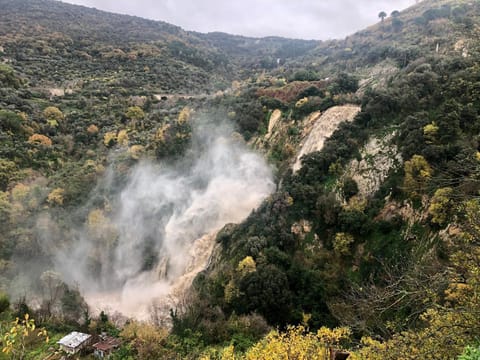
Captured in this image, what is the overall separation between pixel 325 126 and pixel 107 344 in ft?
98.3

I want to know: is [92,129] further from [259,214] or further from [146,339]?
[146,339]

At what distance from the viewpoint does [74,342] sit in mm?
21312

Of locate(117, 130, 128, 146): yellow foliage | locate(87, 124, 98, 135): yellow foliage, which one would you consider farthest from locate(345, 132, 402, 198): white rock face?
locate(87, 124, 98, 135): yellow foliage

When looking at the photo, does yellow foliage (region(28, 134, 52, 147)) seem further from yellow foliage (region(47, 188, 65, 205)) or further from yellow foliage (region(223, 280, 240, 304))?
yellow foliage (region(223, 280, 240, 304))

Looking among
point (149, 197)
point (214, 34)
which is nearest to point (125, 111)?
point (149, 197)

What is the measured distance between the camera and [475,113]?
23.7m

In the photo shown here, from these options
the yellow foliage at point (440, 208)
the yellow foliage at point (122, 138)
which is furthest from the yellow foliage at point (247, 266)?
the yellow foliage at point (122, 138)

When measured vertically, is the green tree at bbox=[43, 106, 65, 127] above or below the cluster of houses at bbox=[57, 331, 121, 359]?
above

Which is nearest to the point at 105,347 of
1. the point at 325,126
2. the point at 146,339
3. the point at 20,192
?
the point at 146,339

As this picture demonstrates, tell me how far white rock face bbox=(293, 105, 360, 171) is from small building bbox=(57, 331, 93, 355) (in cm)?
2405

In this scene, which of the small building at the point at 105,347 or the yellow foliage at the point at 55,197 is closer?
the small building at the point at 105,347

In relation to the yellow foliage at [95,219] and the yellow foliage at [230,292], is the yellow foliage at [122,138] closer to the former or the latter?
the yellow foliage at [95,219]

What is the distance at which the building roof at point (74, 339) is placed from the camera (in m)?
20.9

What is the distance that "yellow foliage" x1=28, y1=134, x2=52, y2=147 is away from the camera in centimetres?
4533
